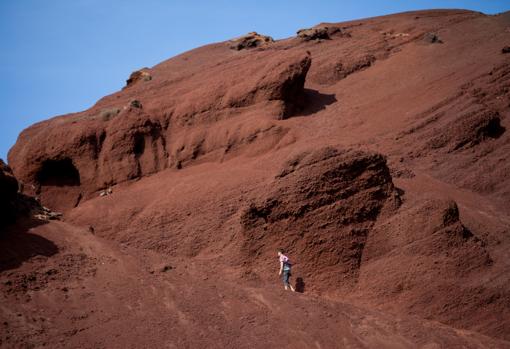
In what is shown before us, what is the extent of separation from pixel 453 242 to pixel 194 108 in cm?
1252

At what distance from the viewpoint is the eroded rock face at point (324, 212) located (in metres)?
12.3

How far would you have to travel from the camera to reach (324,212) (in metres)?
12.6

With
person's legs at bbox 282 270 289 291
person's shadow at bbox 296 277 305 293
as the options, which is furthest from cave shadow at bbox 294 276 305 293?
person's legs at bbox 282 270 289 291

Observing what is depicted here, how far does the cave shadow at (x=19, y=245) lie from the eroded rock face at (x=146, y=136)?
726cm

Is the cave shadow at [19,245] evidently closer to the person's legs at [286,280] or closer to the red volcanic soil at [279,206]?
the red volcanic soil at [279,206]

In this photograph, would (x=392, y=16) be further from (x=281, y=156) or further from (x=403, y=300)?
(x=403, y=300)

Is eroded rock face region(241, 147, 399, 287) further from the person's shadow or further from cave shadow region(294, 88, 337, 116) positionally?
cave shadow region(294, 88, 337, 116)

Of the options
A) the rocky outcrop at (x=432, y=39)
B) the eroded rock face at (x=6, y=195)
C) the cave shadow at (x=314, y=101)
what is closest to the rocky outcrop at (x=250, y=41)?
the rocky outcrop at (x=432, y=39)

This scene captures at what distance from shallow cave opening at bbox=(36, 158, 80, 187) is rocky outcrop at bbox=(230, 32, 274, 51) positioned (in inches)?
721

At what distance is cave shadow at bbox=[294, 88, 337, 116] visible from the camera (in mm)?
22094

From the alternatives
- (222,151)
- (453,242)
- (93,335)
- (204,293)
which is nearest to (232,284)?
(204,293)

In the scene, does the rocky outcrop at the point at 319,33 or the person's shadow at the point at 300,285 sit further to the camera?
the rocky outcrop at the point at 319,33

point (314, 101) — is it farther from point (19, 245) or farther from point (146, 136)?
point (19, 245)

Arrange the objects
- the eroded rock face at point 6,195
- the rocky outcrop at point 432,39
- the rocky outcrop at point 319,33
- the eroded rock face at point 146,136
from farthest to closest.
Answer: the rocky outcrop at point 319,33 → the rocky outcrop at point 432,39 → the eroded rock face at point 146,136 → the eroded rock face at point 6,195
